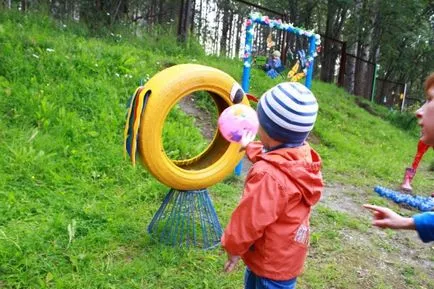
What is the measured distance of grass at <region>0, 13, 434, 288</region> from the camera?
2.61m

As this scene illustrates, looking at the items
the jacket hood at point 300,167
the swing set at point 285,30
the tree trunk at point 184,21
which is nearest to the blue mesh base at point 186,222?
the jacket hood at point 300,167

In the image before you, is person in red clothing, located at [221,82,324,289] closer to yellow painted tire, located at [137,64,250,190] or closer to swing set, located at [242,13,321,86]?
yellow painted tire, located at [137,64,250,190]

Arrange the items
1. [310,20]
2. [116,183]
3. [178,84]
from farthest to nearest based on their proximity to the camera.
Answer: [310,20], [116,183], [178,84]

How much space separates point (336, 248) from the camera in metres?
3.47

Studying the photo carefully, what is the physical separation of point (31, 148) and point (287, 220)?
259 centimetres

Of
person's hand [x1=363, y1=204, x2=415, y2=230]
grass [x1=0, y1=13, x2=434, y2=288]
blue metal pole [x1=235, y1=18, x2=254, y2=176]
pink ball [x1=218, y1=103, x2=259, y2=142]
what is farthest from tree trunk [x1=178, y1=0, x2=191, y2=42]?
person's hand [x1=363, y1=204, x2=415, y2=230]

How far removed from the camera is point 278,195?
1.70 metres

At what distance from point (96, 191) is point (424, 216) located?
249 centimetres

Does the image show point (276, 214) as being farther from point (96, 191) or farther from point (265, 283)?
point (96, 191)

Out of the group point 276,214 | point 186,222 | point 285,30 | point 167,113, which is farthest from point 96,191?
point 285,30

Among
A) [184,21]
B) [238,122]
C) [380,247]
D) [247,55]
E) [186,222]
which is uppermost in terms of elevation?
[184,21]

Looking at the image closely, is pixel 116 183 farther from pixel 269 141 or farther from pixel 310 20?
pixel 310 20

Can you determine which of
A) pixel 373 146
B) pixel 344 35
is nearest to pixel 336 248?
pixel 373 146

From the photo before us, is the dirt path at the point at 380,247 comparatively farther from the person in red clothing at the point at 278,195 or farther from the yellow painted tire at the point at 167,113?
the person in red clothing at the point at 278,195
